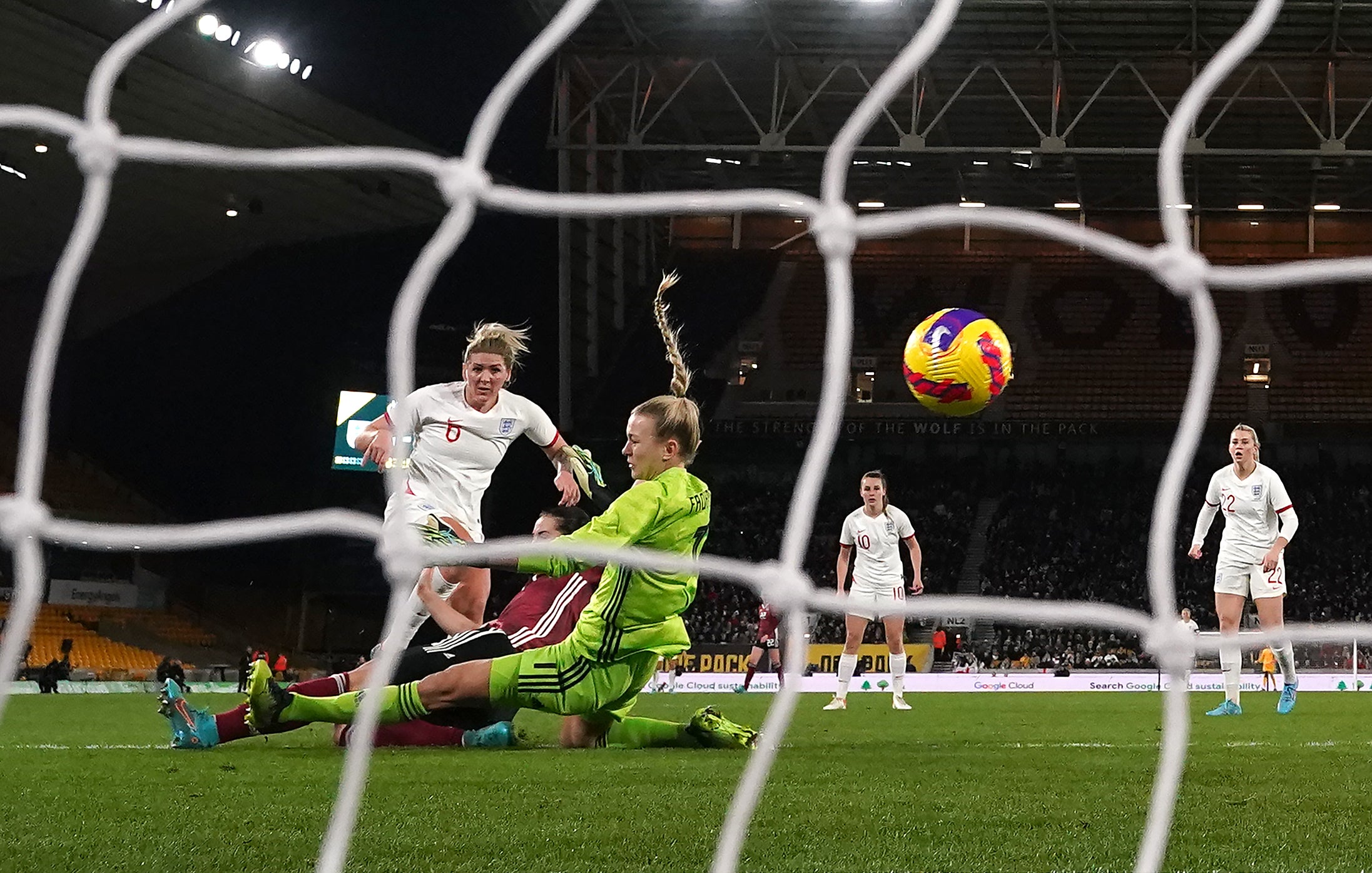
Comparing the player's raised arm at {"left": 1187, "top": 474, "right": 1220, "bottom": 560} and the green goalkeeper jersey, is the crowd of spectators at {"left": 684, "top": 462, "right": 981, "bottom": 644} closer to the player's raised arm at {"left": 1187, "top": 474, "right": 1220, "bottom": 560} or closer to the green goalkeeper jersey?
the player's raised arm at {"left": 1187, "top": 474, "right": 1220, "bottom": 560}

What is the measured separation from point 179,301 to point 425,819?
20056 millimetres

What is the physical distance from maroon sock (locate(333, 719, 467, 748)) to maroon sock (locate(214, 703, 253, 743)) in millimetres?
363

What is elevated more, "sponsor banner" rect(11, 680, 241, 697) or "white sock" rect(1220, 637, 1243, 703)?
"white sock" rect(1220, 637, 1243, 703)

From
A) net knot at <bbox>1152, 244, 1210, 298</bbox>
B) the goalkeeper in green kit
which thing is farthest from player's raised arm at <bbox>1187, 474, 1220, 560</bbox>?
net knot at <bbox>1152, 244, 1210, 298</bbox>

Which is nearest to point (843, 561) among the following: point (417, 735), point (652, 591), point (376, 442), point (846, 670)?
point (846, 670)

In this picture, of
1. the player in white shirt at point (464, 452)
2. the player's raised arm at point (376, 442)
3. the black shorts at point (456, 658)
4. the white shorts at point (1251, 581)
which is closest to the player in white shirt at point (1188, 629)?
the white shorts at point (1251, 581)

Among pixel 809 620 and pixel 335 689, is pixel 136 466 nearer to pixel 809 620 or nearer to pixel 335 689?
pixel 809 620

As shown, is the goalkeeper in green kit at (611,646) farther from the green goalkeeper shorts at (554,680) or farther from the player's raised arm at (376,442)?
the player's raised arm at (376,442)

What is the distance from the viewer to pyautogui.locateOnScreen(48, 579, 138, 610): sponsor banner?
2267 cm

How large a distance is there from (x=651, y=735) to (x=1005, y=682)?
42.7ft

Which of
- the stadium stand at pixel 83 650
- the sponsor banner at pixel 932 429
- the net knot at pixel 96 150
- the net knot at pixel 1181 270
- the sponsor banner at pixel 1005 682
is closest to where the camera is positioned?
the net knot at pixel 1181 270

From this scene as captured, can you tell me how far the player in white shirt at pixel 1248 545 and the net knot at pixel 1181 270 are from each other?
20.2 ft

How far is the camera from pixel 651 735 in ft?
18.0

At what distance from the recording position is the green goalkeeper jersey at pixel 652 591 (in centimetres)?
460
